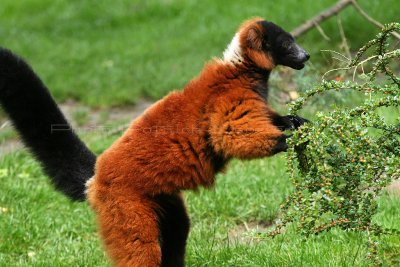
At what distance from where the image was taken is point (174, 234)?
5055mm

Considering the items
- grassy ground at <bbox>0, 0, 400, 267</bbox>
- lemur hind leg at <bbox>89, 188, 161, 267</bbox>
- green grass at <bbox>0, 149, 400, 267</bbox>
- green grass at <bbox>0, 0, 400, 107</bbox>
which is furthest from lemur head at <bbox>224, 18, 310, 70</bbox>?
green grass at <bbox>0, 0, 400, 107</bbox>

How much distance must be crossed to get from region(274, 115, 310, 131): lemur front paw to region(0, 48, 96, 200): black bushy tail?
155 cm

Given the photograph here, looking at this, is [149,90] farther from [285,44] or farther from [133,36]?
[285,44]

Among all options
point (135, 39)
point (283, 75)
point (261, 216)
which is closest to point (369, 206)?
point (261, 216)

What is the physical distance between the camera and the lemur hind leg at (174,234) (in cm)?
500

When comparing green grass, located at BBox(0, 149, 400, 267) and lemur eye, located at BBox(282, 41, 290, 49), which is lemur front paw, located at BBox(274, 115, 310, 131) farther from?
lemur eye, located at BBox(282, 41, 290, 49)

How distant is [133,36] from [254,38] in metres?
9.68

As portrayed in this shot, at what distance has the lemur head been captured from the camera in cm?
501

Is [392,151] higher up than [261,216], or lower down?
higher up

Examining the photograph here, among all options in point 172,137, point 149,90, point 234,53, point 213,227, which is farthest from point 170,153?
point 149,90

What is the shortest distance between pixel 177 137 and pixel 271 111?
66cm

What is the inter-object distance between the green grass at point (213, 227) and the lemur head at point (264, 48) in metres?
0.72

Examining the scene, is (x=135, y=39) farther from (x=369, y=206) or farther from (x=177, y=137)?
(x=369, y=206)

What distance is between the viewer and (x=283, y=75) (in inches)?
349
